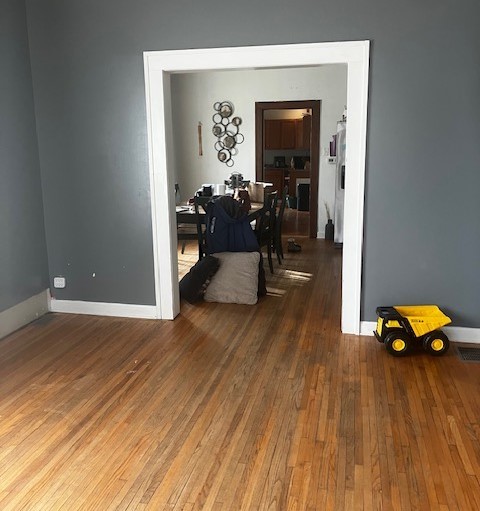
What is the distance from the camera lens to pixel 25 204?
170 inches

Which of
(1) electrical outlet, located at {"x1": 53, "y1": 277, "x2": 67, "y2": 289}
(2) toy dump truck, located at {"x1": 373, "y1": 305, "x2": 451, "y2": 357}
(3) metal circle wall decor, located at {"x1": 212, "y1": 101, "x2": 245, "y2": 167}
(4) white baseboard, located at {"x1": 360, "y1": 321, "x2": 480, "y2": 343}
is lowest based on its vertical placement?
(4) white baseboard, located at {"x1": 360, "y1": 321, "x2": 480, "y2": 343}

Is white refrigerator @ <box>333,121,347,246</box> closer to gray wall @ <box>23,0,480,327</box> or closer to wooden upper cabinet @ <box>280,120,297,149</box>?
gray wall @ <box>23,0,480,327</box>

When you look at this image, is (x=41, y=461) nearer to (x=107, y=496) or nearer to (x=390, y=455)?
(x=107, y=496)

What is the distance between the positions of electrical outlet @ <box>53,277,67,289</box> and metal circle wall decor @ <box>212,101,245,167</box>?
15.3 feet

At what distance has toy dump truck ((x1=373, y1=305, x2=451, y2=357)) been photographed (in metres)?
3.59

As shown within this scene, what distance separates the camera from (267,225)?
6.11m

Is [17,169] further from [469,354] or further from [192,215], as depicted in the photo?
[469,354]

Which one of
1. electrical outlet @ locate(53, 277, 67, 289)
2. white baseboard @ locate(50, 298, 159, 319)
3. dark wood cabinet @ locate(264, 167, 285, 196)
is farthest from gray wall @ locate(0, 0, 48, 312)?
dark wood cabinet @ locate(264, 167, 285, 196)

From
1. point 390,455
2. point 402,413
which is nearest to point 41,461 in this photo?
point 390,455

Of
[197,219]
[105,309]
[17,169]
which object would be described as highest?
[17,169]

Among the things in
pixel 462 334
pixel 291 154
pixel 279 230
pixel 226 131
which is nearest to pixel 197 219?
pixel 279 230

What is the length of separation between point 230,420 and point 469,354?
5.99ft

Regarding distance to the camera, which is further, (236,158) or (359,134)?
(236,158)

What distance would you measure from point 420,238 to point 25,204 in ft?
10.1
